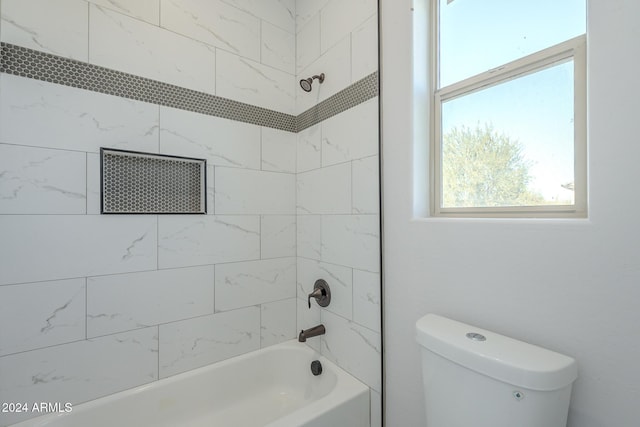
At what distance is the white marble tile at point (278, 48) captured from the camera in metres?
1.82

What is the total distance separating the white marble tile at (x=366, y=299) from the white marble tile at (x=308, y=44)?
1367 mm

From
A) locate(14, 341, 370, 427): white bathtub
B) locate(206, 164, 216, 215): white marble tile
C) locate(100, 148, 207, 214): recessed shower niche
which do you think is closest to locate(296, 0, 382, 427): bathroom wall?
locate(14, 341, 370, 427): white bathtub

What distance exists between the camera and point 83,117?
4.21 feet

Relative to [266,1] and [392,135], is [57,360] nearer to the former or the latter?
[392,135]

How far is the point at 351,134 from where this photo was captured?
151 centimetres

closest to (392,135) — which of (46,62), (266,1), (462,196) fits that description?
(462,196)

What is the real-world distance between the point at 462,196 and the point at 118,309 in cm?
167

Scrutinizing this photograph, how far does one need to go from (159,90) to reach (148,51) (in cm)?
19

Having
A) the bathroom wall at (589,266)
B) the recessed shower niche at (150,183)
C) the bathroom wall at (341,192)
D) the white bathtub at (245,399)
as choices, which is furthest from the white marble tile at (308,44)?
the white bathtub at (245,399)

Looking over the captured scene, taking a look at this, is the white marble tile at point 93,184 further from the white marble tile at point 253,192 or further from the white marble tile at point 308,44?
the white marble tile at point 308,44

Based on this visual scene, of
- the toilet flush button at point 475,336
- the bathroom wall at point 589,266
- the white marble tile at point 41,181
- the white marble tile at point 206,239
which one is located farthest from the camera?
the white marble tile at point 206,239

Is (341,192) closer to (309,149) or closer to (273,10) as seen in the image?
(309,149)

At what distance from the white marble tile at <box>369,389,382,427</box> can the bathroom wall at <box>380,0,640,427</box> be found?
22 centimetres

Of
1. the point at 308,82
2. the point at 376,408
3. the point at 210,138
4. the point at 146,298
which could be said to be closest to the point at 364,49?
the point at 308,82
